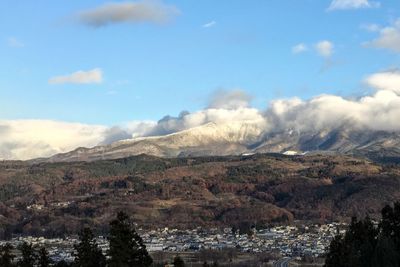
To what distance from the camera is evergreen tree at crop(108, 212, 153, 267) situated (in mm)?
57375

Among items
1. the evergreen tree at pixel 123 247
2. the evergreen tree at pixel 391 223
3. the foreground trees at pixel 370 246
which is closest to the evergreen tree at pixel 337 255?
the foreground trees at pixel 370 246

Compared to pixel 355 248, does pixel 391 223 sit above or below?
above

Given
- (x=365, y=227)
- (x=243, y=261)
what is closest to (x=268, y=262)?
(x=243, y=261)

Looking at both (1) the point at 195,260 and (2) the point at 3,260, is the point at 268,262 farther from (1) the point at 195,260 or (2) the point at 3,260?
(2) the point at 3,260

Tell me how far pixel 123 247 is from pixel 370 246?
1149 inches

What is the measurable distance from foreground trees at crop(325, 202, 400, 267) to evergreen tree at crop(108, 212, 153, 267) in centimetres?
2355

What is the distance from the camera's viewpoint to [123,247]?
5753 cm

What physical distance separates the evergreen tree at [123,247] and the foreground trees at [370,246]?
77.3 ft

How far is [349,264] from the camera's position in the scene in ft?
226

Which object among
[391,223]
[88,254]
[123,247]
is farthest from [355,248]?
[88,254]

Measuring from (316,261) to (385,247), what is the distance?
408 ft

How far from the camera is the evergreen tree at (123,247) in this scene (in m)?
57.4

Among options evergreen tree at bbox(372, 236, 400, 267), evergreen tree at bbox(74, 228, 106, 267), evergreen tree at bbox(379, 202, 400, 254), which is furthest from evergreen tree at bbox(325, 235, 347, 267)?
evergreen tree at bbox(74, 228, 106, 267)

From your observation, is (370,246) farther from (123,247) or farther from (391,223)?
(123,247)
